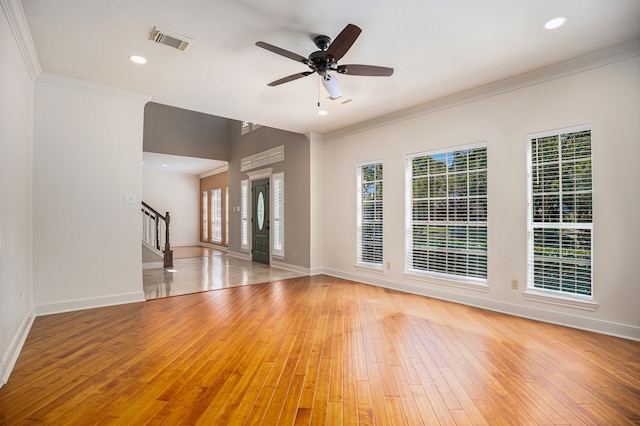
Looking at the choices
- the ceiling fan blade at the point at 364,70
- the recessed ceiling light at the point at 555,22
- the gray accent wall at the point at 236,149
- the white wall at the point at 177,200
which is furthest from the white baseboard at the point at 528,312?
the white wall at the point at 177,200

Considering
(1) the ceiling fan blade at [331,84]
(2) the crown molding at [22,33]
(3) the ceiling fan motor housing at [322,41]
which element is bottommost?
(1) the ceiling fan blade at [331,84]

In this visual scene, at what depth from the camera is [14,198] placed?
2.90m

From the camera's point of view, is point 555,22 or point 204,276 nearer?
point 555,22

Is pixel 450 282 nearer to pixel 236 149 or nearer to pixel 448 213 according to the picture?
pixel 448 213

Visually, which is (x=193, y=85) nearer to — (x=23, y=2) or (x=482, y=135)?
(x=23, y=2)

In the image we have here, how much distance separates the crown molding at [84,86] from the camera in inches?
150

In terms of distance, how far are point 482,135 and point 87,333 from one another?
17.3ft

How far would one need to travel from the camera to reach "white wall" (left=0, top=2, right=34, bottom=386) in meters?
2.46

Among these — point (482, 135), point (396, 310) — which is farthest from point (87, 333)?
point (482, 135)

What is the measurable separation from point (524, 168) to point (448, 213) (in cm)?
116

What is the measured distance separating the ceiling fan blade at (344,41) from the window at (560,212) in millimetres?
2678

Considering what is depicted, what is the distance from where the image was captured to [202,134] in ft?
30.9

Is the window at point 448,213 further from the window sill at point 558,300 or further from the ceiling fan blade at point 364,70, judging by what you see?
the ceiling fan blade at point 364,70

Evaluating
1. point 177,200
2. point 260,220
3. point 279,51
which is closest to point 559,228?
point 279,51
